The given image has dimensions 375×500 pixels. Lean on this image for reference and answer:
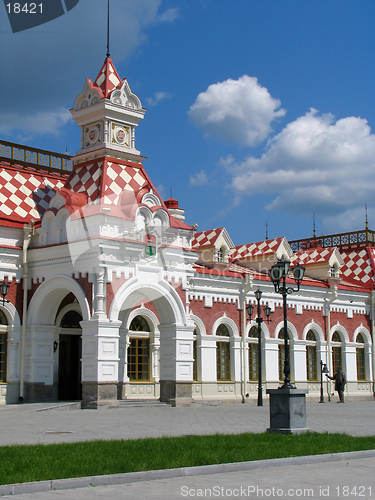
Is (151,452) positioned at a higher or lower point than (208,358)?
lower

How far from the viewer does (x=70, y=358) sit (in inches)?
1053

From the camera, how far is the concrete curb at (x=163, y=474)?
783 cm

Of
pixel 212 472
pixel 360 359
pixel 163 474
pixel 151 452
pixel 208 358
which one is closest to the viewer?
pixel 163 474

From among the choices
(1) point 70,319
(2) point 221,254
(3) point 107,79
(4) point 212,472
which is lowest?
(4) point 212,472

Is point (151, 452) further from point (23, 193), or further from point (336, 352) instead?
point (336, 352)

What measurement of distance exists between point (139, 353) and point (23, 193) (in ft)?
25.2

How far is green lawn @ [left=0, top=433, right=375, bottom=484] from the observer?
28.4 ft

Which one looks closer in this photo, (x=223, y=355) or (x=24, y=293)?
(x=24, y=293)

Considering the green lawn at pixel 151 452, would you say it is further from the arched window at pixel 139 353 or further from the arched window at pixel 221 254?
the arched window at pixel 221 254

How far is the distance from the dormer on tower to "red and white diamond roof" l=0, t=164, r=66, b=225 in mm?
2556

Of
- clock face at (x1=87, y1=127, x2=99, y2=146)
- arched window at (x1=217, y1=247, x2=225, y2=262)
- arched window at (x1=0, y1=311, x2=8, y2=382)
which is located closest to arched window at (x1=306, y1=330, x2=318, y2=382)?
arched window at (x1=217, y1=247, x2=225, y2=262)

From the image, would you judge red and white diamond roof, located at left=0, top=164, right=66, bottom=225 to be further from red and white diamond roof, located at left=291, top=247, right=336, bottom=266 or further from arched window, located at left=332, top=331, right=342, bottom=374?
arched window, located at left=332, top=331, right=342, bottom=374

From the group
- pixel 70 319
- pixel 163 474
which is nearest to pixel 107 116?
pixel 70 319

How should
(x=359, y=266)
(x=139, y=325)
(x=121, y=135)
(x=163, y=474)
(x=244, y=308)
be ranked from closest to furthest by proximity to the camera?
(x=163, y=474)
(x=121, y=135)
(x=139, y=325)
(x=244, y=308)
(x=359, y=266)
